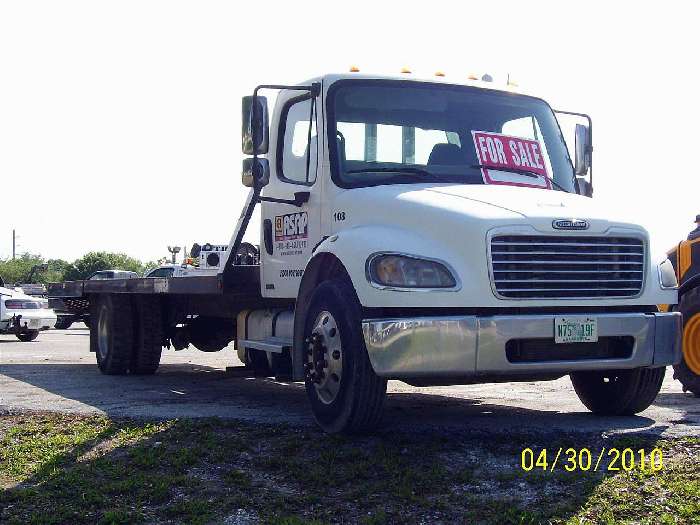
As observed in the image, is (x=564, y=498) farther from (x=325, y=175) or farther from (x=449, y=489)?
(x=325, y=175)

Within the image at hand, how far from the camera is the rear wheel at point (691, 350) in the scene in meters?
9.44

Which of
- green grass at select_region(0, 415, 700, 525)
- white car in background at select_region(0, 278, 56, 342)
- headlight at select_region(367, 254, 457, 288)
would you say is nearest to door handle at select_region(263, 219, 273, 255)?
green grass at select_region(0, 415, 700, 525)

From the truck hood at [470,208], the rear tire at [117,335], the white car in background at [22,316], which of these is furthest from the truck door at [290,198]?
the white car in background at [22,316]

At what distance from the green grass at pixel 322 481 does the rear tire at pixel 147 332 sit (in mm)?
5165

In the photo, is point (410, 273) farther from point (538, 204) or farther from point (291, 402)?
point (291, 402)

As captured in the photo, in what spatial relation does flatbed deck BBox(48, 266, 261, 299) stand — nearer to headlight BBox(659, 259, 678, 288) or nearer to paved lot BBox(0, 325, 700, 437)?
paved lot BBox(0, 325, 700, 437)

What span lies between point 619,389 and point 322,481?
305 centimetres

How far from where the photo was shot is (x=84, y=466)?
6129 mm

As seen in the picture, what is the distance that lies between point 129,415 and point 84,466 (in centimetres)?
196

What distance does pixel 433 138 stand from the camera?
25.7 ft

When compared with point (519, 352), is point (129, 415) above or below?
below

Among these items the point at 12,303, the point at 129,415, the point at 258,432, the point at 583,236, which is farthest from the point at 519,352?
the point at 12,303

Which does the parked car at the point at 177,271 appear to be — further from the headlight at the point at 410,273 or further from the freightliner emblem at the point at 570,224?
the freightliner emblem at the point at 570,224

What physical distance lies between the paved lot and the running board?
51cm
